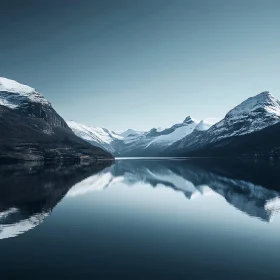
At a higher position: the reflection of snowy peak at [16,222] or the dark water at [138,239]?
the reflection of snowy peak at [16,222]

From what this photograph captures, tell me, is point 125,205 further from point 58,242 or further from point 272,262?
point 272,262

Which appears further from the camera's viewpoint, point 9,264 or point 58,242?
point 58,242

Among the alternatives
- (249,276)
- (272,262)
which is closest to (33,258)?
(249,276)

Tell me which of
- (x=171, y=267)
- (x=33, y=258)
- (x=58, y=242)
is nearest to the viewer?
(x=171, y=267)

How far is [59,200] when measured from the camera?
79000mm

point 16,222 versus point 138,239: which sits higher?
point 16,222

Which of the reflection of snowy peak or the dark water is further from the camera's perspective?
the reflection of snowy peak

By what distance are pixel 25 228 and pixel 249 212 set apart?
1737 inches

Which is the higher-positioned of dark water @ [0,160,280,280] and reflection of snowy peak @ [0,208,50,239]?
reflection of snowy peak @ [0,208,50,239]

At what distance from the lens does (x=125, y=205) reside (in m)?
76.4

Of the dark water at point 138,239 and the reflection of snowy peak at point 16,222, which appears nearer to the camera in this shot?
the dark water at point 138,239

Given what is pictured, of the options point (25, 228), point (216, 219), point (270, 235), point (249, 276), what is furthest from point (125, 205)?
point (249, 276)

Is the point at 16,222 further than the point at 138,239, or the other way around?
the point at 16,222

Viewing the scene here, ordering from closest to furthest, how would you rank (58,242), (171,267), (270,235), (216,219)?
1. (171,267)
2. (58,242)
3. (270,235)
4. (216,219)
